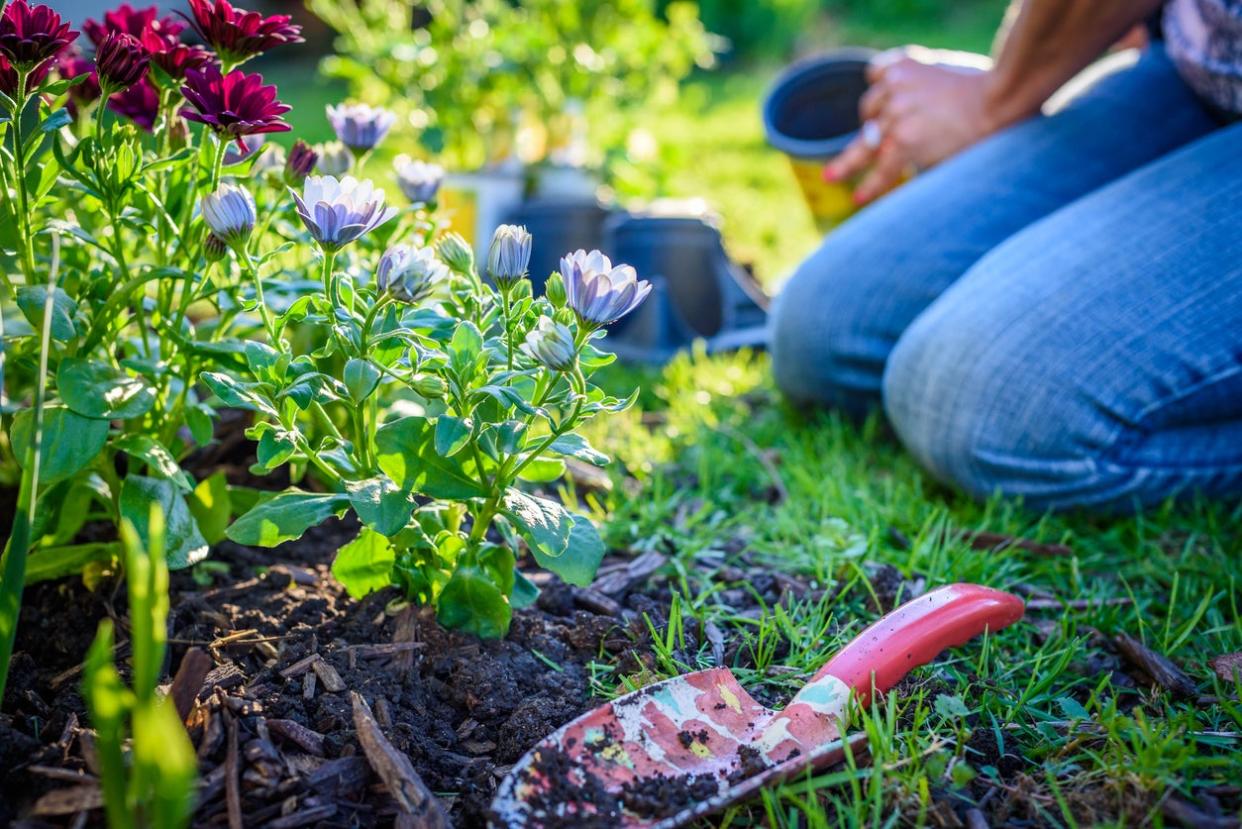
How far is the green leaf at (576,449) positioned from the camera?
0.97 meters

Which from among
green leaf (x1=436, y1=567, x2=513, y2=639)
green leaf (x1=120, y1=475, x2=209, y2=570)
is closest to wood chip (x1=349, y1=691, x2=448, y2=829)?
green leaf (x1=436, y1=567, x2=513, y2=639)

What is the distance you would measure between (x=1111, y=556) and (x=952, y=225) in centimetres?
70

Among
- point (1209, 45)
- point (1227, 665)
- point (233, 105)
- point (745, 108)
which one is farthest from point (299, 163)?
point (745, 108)

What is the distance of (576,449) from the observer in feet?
3.22

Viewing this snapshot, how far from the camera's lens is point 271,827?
877 millimetres

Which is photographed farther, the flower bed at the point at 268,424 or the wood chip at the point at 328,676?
the wood chip at the point at 328,676

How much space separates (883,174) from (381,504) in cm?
167

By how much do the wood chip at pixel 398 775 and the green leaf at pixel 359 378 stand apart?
302 mm

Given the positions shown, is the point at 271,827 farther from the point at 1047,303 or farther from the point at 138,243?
the point at 1047,303

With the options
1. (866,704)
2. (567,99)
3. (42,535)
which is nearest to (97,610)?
(42,535)

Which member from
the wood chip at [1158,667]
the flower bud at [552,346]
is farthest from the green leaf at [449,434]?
the wood chip at [1158,667]

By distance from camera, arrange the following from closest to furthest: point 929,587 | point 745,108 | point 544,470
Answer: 1. point 544,470
2. point 929,587
3. point 745,108

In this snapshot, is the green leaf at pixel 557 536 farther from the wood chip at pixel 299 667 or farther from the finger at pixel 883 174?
the finger at pixel 883 174

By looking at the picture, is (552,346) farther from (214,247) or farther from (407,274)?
(214,247)
